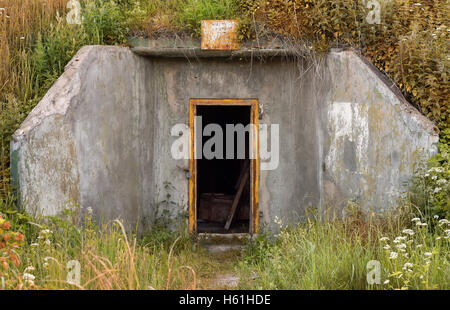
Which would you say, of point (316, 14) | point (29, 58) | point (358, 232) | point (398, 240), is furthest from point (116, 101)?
point (398, 240)

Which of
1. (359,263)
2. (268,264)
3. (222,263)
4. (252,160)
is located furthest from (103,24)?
(359,263)

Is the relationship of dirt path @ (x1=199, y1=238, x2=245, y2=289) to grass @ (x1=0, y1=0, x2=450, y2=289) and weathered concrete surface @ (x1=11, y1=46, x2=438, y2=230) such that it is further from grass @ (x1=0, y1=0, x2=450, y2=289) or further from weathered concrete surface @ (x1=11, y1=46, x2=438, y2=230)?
weathered concrete surface @ (x1=11, y1=46, x2=438, y2=230)

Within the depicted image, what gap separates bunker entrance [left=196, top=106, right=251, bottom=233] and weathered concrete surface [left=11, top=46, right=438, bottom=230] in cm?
161

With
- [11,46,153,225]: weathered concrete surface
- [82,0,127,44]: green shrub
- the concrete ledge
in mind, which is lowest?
[11,46,153,225]: weathered concrete surface

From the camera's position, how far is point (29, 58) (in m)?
7.39

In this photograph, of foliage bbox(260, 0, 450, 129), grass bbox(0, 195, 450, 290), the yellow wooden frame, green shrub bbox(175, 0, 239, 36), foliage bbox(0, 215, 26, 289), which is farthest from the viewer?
the yellow wooden frame

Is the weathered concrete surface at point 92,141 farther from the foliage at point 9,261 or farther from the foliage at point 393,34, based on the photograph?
the foliage at point 393,34

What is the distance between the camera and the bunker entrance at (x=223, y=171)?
10586mm

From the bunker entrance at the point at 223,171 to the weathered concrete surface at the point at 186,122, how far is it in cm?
161

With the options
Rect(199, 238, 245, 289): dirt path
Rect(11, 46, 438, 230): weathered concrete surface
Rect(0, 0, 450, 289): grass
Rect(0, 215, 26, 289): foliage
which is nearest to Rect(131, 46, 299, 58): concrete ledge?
Rect(11, 46, 438, 230): weathered concrete surface

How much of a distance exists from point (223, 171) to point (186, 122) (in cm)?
446

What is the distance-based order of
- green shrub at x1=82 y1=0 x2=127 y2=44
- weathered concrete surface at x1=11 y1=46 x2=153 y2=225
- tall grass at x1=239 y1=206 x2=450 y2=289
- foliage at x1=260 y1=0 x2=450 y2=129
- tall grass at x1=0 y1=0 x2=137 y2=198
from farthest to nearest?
1. green shrub at x1=82 y1=0 x2=127 y2=44
2. tall grass at x1=0 y1=0 x2=137 y2=198
3. foliage at x1=260 y1=0 x2=450 y2=129
4. weathered concrete surface at x1=11 y1=46 x2=153 y2=225
5. tall grass at x1=239 y1=206 x2=450 y2=289

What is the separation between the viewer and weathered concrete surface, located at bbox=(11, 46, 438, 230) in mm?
6188

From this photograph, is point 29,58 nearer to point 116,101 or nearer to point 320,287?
point 116,101
